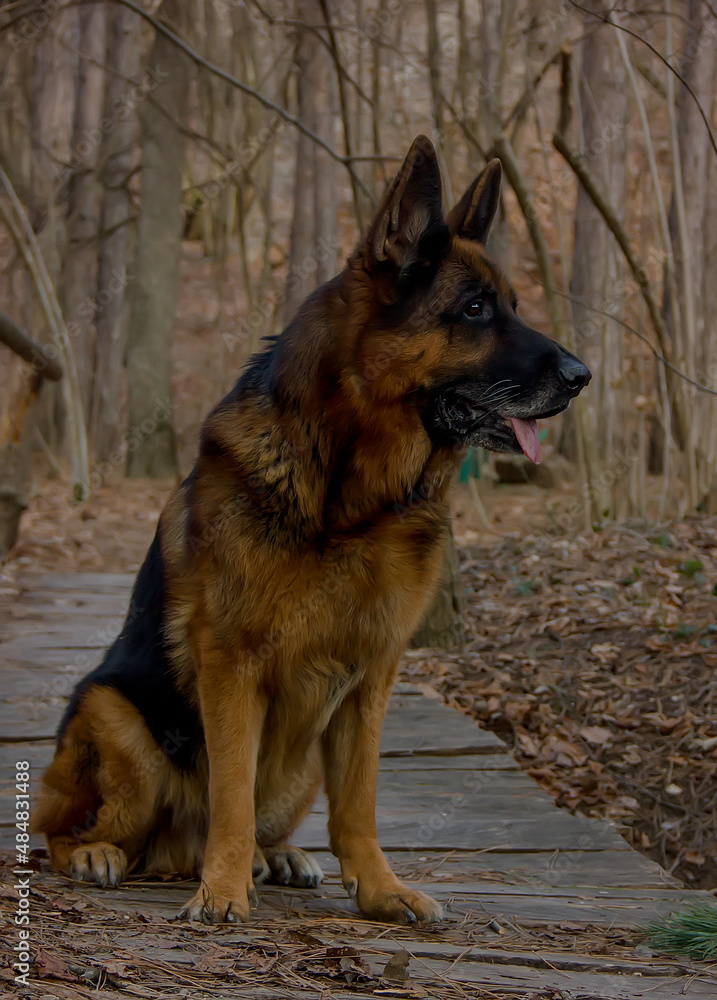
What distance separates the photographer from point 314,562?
304 cm

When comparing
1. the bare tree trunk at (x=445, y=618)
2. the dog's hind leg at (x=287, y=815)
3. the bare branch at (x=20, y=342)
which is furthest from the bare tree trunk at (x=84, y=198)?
the dog's hind leg at (x=287, y=815)

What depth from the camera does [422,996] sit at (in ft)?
7.42

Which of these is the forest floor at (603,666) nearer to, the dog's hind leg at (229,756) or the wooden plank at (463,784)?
the wooden plank at (463,784)

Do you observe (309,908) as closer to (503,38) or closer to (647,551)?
(647,551)

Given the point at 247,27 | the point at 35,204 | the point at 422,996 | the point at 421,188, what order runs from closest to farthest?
the point at 422,996 < the point at 421,188 < the point at 35,204 < the point at 247,27

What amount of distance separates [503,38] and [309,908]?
8762mm

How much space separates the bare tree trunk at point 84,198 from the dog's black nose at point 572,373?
15716 mm

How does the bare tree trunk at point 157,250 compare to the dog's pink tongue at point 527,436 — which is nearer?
the dog's pink tongue at point 527,436

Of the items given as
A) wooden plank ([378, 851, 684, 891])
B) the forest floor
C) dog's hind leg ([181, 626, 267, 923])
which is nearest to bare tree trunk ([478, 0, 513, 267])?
the forest floor

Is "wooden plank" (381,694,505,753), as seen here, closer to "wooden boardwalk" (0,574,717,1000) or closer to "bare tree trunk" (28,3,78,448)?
"wooden boardwalk" (0,574,717,1000)

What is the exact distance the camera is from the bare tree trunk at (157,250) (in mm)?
16281

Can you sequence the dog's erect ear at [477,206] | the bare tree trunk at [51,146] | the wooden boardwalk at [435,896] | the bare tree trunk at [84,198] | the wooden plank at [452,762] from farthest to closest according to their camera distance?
1. the bare tree trunk at [84,198]
2. the bare tree trunk at [51,146]
3. the wooden plank at [452,762]
4. the dog's erect ear at [477,206]
5. the wooden boardwalk at [435,896]

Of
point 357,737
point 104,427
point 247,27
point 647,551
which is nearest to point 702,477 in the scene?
point 647,551

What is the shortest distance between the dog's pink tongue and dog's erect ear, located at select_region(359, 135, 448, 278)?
0.60 meters
